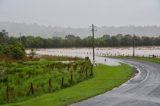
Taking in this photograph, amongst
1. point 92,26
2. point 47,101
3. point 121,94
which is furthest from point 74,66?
point 92,26

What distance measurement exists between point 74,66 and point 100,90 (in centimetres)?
2090

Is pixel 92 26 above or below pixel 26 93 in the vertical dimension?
above

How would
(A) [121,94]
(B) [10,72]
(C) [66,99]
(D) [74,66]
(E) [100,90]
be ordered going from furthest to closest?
(D) [74,66]
(B) [10,72]
(E) [100,90]
(A) [121,94]
(C) [66,99]

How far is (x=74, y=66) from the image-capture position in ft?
190

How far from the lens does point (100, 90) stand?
122ft

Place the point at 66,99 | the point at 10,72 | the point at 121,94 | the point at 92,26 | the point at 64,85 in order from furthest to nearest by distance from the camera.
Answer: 1. the point at 92,26
2. the point at 10,72
3. the point at 64,85
4. the point at 121,94
5. the point at 66,99

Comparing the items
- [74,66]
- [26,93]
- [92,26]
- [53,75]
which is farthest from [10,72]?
[92,26]

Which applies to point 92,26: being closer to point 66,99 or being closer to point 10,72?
point 10,72

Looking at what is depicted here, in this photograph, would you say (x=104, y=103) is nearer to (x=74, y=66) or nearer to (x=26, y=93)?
(x=26, y=93)

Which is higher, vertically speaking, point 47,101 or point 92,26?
point 92,26

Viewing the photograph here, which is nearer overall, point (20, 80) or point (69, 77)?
point (20, 80)

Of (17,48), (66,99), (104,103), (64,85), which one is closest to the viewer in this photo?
(104,103)

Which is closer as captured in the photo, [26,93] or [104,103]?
[104,103]

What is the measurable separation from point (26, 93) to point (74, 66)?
23391mm
